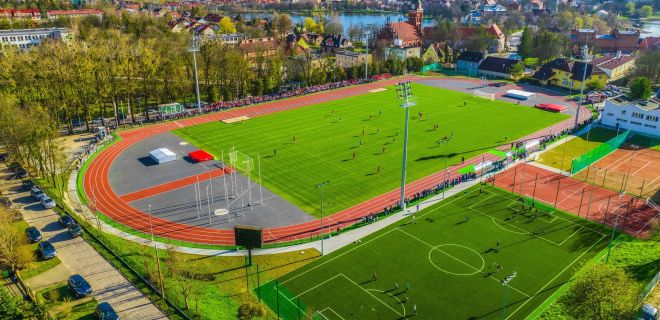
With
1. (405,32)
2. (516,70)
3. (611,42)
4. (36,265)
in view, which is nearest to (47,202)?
(36,265)

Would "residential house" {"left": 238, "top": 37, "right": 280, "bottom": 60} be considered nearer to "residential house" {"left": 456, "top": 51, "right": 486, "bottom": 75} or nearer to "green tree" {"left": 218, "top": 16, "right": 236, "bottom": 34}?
"green tree" {"left": 218, "top": 16, "right": 236, "bottom": 34}

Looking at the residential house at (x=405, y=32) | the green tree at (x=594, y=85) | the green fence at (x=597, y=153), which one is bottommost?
the green fence at (x=597, y=153)

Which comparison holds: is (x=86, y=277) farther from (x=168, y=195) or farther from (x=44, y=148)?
(x=44, y=148)

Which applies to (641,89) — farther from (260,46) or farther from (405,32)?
(260,46)

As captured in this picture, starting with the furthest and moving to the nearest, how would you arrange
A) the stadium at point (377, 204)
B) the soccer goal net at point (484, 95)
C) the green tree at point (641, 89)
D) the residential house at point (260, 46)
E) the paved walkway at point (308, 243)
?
the residential house at point (260, 46) → the soccer goal net at point (484, 95) → the green tree at point (641, 89) → the paved walkway at point (308, 243) → the stadium at point (377, 204)

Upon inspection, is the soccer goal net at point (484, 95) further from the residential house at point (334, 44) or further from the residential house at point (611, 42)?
the residential house at point (611, 42)

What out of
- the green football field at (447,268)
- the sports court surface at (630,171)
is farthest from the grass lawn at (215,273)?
the sports court surface at (630,171)
